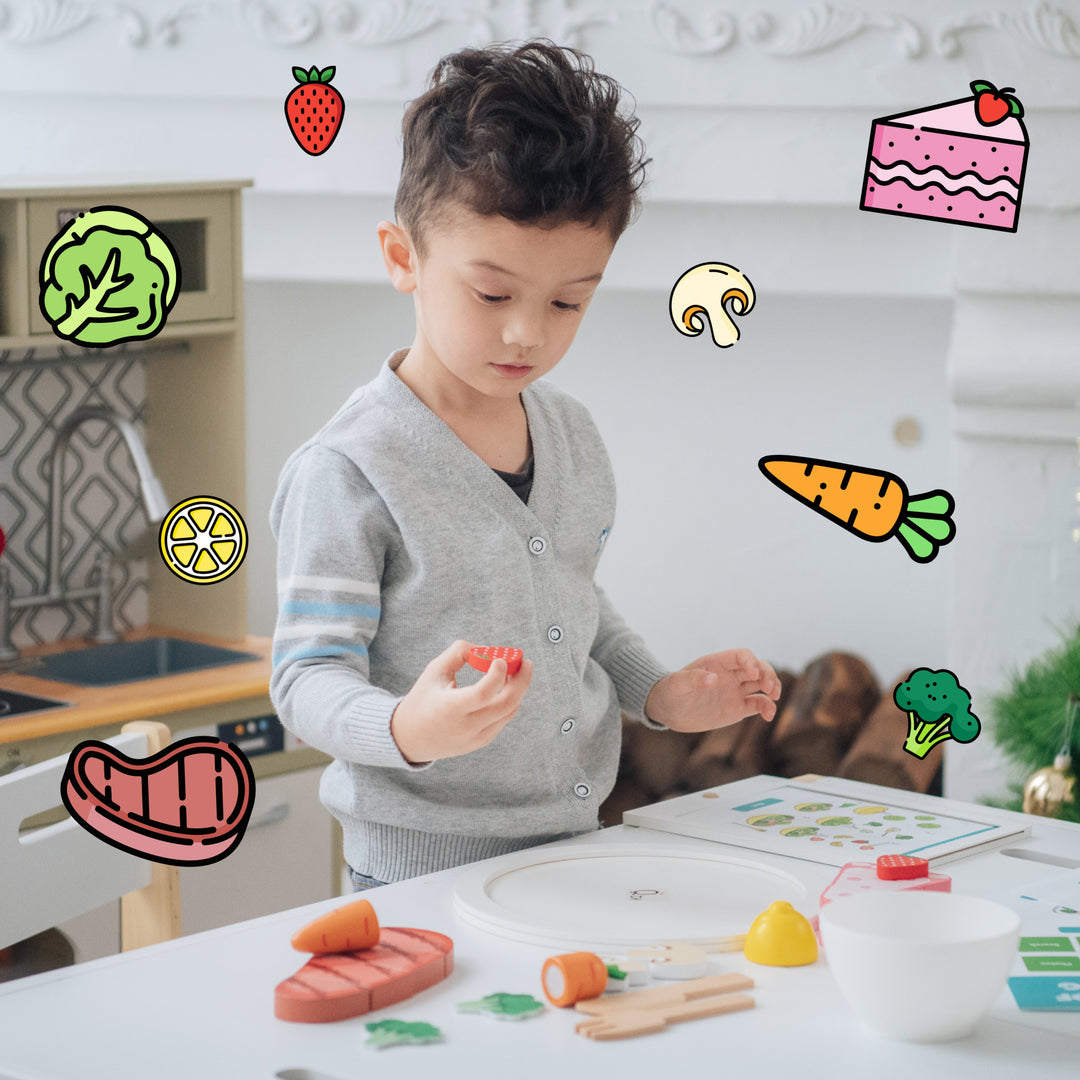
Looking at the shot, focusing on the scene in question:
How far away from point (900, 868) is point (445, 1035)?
12.8 inches

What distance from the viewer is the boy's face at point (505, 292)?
3.39 ft

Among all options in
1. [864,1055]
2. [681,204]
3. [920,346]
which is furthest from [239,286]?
[864,1055]

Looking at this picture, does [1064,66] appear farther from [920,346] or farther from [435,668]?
[435,668]

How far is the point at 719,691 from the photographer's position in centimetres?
119

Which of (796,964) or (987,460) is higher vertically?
(987,460)

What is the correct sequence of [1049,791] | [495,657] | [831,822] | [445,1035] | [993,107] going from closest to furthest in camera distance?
[445,1035] → [495,657] → [831,822] → [1049,791] → [993,107]

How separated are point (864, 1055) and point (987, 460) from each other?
150cm

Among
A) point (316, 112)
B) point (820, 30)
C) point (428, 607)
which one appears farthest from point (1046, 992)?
point (316, 112)

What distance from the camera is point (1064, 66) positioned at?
6.52ft

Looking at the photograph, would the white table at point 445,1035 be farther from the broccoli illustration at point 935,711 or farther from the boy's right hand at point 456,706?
the broccoli illustration at point 935,711

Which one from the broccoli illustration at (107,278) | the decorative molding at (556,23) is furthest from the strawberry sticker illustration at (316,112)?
the broccoli illustration at (107,278)

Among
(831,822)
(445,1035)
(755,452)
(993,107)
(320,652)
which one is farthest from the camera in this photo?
(755,452)

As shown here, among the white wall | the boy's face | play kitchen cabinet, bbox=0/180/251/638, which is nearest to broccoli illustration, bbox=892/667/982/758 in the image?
the white wall

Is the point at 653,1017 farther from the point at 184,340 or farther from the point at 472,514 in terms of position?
the point at 184,340
